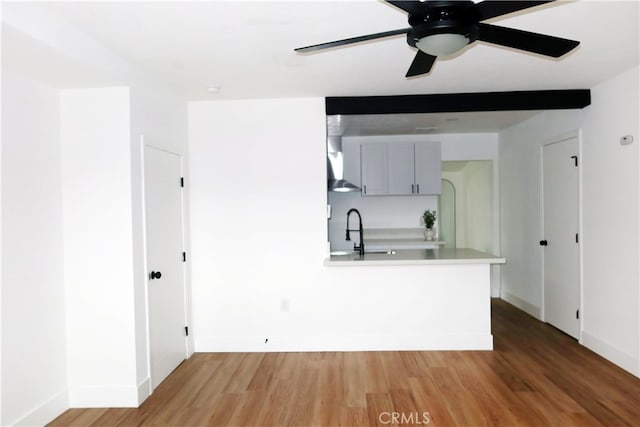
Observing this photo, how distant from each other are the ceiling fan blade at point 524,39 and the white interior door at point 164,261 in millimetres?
2550

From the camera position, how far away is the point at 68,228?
9.23 feet

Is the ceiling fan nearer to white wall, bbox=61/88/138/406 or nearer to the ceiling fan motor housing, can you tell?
the ceiling fan motor housing

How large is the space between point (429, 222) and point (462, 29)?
13.9ft

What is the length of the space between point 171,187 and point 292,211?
1188 mm

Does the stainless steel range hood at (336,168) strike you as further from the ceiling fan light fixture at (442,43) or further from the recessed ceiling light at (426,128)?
the ceiling fan light fixture at (442,43)

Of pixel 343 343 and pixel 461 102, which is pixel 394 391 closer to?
pixel 343 343

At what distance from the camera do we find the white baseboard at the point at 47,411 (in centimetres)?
242

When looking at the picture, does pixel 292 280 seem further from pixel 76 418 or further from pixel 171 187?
pixel 76 418

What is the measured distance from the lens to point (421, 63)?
209 centimetres

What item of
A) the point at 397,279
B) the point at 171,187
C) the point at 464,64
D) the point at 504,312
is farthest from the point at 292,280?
the point at 504,312

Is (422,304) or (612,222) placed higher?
(612,222)

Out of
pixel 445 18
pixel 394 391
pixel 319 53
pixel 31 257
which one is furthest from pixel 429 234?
pixel 31 257

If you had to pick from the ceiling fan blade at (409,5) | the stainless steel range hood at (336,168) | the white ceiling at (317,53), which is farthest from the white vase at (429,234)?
the ceiling fan blade at (409,5)

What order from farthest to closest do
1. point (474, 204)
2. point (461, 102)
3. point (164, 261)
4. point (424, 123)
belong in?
point (474, 204), point (424, 123), point (461, 102), point (164, 261)
